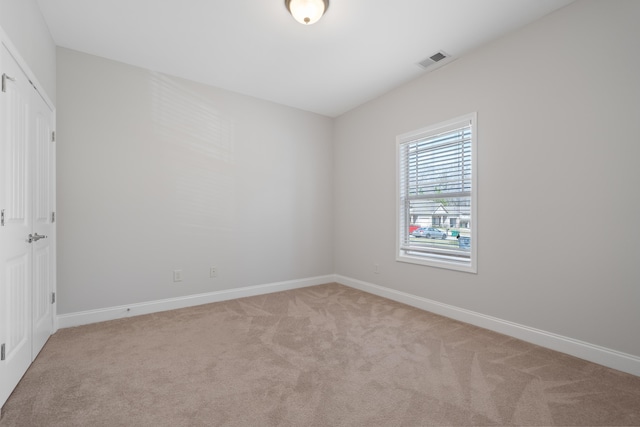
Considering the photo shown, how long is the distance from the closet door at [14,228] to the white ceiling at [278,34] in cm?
98

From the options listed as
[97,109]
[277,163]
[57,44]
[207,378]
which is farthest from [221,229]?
[57,44]

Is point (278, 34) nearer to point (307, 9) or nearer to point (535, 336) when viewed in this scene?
point (307, 9)

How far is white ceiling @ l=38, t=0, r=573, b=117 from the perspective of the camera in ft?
7.80

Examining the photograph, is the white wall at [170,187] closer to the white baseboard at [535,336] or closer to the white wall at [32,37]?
the white wall at [32,37]

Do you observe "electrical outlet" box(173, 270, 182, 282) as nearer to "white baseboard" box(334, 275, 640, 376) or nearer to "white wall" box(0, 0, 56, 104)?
"white wall" box(0, 0, 56, 104)

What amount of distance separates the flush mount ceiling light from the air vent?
4.44 ft

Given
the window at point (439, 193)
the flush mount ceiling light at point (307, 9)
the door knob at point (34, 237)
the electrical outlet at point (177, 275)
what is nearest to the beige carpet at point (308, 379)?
the electrical outlet at point (177, 275)

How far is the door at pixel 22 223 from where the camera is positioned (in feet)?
5.64

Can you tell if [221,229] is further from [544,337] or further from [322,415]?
[544,337]

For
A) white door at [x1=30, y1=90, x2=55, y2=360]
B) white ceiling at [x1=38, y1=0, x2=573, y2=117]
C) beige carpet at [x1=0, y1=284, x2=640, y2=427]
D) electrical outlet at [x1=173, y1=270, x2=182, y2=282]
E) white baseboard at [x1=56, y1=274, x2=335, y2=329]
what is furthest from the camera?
electrical outlet at [x1=173, y1=270, x2=182, y2=282]

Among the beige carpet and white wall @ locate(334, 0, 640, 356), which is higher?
white wall @ locate(334, 0, 640, 356)

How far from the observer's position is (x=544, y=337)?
8.07 feet

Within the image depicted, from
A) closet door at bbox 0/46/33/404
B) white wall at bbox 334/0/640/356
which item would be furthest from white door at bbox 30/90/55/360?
white wall at bbox 334/0/640/356

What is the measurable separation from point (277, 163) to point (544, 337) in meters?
3.70
